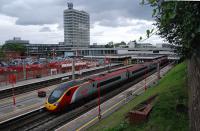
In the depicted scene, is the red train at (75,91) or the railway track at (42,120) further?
the red train at (75,91)

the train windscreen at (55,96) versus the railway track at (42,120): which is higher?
the train windscreen at (55,96)

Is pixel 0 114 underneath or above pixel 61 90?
underneath

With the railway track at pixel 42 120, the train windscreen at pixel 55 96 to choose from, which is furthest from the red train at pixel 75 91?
the railway track at pixel 42 120

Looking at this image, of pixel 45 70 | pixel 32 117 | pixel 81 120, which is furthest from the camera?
pixel 45 70

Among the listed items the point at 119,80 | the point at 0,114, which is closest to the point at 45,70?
the point at 119,80

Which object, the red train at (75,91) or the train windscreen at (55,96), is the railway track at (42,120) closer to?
the red train at (75,91)

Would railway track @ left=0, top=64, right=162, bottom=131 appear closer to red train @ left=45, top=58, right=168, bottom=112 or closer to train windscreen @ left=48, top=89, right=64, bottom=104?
red train @ left=45, top=58, right=168, bottom=112

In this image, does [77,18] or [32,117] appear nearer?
[32,117]

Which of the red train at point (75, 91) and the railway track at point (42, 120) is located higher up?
the red train at point (75, 91)

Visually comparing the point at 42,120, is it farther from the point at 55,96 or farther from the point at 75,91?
the point at 75,91

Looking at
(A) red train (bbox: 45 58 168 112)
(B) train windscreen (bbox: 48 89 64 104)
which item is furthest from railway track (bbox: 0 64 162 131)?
(B) train windscreen (bbox: 48 89 64 104)

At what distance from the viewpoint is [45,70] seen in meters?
52.4

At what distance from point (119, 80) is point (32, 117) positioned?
17651mm

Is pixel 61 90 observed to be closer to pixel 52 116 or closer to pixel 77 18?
pixel 52 116
